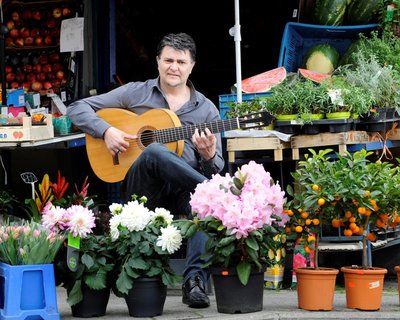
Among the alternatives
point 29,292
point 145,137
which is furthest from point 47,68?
point 29,292

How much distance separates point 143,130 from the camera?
6.08m

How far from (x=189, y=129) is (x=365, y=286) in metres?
1.45

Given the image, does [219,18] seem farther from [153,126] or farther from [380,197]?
[380,197]

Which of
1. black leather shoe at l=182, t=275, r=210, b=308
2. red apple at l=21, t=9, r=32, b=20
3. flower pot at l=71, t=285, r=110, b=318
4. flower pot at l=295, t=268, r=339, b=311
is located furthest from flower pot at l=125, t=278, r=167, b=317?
red apple at l=21, t=9, r=32, b=20

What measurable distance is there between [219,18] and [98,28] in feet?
5.69

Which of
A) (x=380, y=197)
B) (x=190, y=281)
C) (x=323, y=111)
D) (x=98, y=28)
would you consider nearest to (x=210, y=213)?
(x=190, y=281)

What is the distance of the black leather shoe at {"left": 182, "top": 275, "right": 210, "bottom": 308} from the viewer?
5438 millimetres

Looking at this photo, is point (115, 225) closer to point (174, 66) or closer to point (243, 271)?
point (243, 271)

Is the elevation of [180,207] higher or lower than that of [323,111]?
lower

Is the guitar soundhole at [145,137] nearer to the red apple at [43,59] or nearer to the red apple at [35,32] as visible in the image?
the red apple at [43,59]

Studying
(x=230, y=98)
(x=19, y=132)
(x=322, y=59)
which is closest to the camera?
(x=19, y=132)

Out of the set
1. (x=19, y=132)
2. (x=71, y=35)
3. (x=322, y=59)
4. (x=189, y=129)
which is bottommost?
(x=19, y=132)

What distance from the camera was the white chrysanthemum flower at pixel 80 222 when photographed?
5.04 metres

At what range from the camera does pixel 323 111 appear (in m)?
Result: 6.70
